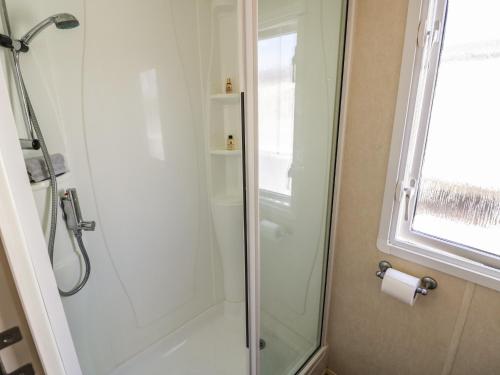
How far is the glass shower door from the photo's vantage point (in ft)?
3.27

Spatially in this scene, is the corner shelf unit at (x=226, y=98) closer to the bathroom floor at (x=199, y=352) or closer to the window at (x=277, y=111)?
the window at (x=277, y=111)

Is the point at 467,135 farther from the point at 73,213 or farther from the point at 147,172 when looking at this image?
the point at 73,213

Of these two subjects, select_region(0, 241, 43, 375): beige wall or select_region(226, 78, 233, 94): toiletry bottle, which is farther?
select_region(226, 78, 233, 94): toiletry bottle

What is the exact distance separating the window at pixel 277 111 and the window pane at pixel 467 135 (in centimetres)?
58

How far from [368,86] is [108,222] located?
1.46 meters

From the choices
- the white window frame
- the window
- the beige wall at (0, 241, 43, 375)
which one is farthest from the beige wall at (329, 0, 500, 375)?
the beige wall at (0, 241, 43, 375)

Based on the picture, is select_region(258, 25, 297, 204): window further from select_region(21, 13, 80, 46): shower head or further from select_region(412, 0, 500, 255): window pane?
select_region(21, 13, 80, 46): shower head

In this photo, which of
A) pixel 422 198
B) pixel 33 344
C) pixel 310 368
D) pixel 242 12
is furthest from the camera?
pixel 310 368

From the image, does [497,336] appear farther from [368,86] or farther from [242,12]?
[242,12]

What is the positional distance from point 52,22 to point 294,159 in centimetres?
110

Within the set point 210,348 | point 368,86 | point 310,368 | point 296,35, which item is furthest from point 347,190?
point 210,348

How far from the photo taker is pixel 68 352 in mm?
536

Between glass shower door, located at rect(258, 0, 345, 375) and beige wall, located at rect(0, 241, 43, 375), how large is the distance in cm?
71

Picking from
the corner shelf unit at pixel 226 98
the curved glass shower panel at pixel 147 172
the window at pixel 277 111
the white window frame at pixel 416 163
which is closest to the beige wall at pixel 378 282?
the white window frame at pixel 416 163
